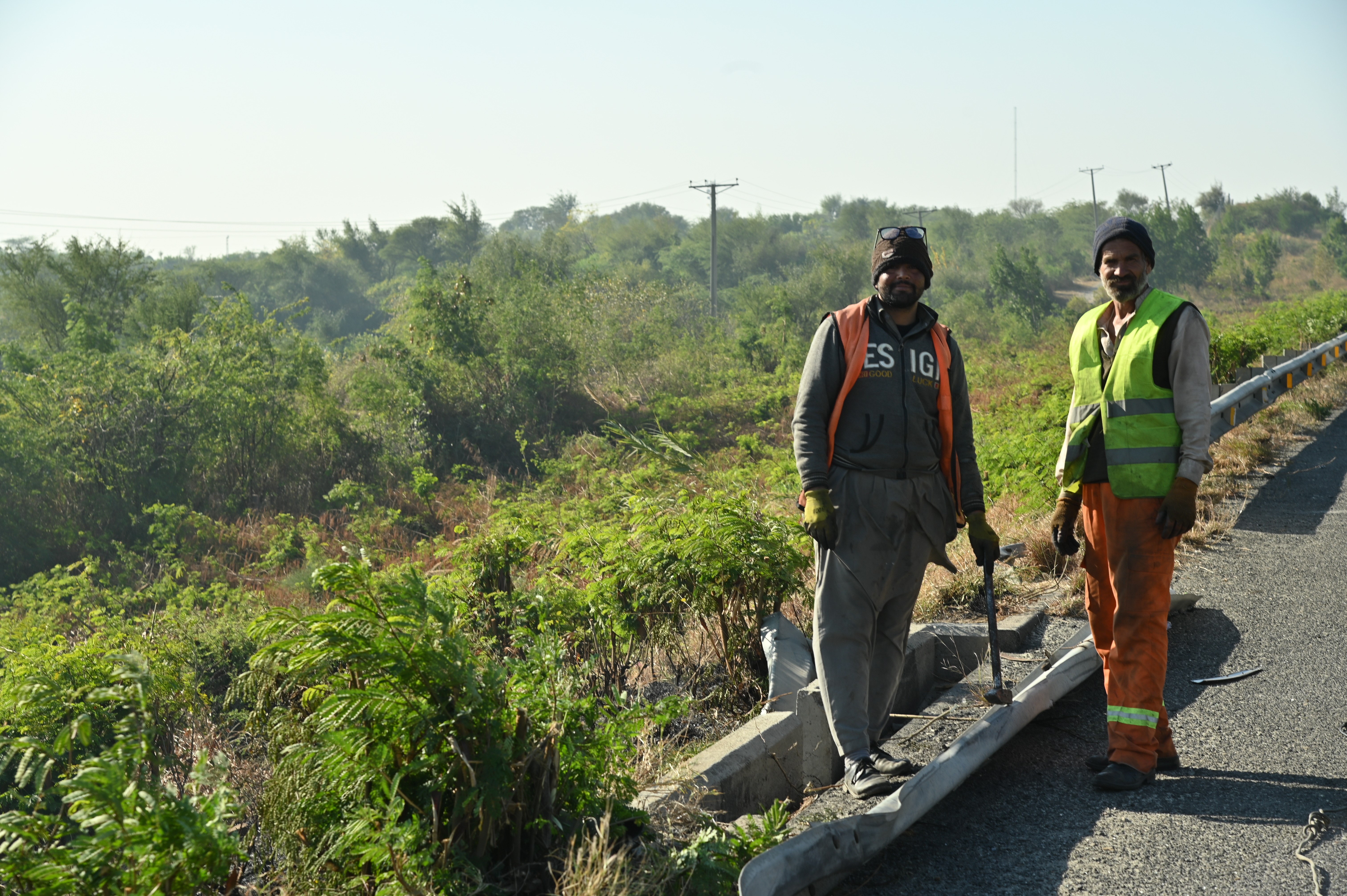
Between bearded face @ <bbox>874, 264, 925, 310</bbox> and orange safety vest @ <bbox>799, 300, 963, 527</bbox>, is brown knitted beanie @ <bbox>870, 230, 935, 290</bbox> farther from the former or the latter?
orange safety vest @ <bbox>799, 300, 963, 527</bbox>

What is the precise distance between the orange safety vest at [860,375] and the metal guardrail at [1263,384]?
332 cm

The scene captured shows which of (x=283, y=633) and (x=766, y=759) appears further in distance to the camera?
(x=766, y=759)

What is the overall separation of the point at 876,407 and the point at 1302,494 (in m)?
6.25

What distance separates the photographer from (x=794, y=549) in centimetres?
553

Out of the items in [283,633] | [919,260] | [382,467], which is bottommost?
[382,467]

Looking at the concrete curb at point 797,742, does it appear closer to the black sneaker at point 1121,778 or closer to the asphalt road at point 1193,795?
the asphalt road at point 1193,795

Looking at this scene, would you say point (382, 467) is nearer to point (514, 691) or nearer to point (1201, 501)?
point (1201, 501)

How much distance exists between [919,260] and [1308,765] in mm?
2389

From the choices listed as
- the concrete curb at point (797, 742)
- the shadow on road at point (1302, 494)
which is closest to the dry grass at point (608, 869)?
the concrete curb at point (797, 742)

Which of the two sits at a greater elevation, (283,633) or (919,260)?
(919,260)

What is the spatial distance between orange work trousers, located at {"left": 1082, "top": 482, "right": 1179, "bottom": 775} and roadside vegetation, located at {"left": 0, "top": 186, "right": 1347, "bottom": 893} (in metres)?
1.65

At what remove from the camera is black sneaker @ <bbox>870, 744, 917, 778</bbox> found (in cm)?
385

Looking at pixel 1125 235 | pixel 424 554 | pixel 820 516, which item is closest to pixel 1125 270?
pixel 1125 235

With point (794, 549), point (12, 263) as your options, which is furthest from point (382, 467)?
point (794, 549)
